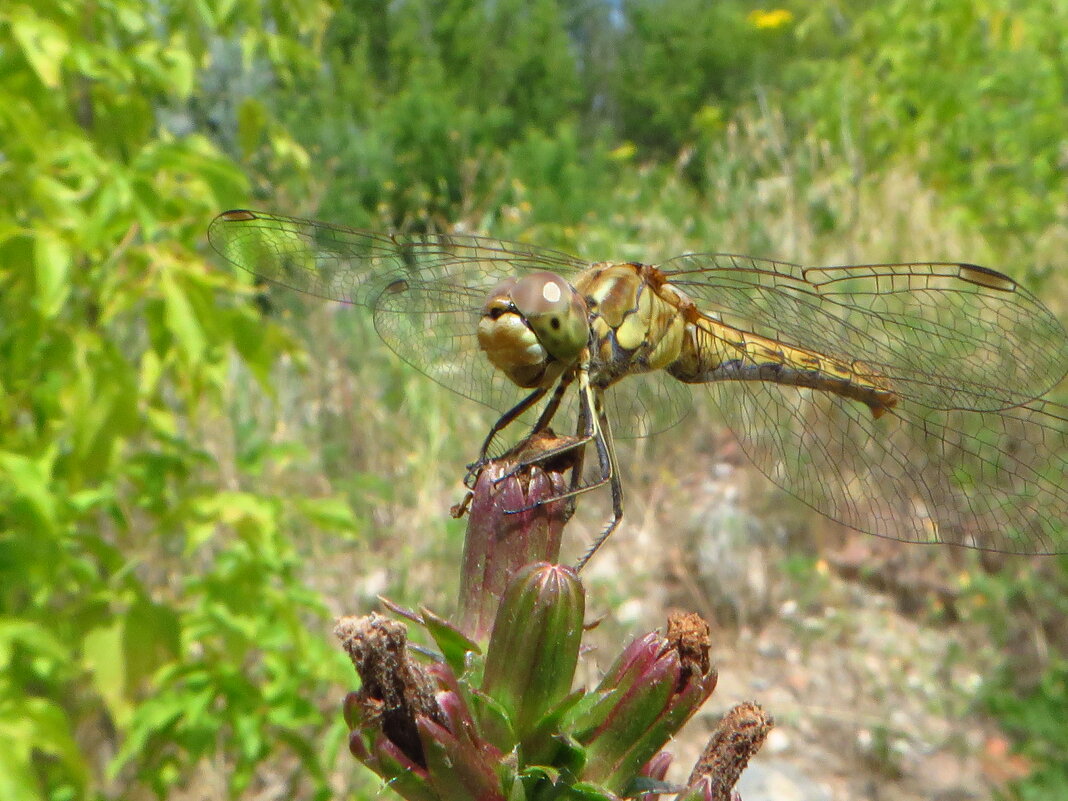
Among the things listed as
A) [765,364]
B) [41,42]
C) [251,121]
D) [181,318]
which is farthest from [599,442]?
[251,121]

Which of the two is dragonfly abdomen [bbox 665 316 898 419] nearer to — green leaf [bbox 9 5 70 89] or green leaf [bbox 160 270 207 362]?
green leaf [bbox 160 270 207 362]

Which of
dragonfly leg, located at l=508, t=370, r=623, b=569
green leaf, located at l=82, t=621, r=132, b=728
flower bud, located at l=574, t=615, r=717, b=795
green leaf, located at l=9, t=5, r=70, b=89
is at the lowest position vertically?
green leaf, located at l=82, t=621, r=132, b=728

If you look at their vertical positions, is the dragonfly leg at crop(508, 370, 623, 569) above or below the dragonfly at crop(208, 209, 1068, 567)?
below

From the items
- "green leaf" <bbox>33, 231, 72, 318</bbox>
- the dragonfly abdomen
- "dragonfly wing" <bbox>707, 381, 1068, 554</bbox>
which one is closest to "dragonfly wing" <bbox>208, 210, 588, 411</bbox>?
the dragonfly abdomen

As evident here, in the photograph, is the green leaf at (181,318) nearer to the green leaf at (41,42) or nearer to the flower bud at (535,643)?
the green leaf at (41,42)

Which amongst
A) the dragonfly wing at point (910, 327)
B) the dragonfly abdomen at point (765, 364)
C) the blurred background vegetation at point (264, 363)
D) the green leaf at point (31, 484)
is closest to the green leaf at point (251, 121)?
the blurred background vegetation at point (264, 363)

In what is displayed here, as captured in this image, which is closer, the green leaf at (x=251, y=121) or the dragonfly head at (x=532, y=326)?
the dragonfly head at (x=532, y=326)

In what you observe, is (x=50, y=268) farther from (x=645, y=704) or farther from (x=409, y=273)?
(x=645, y=704)
